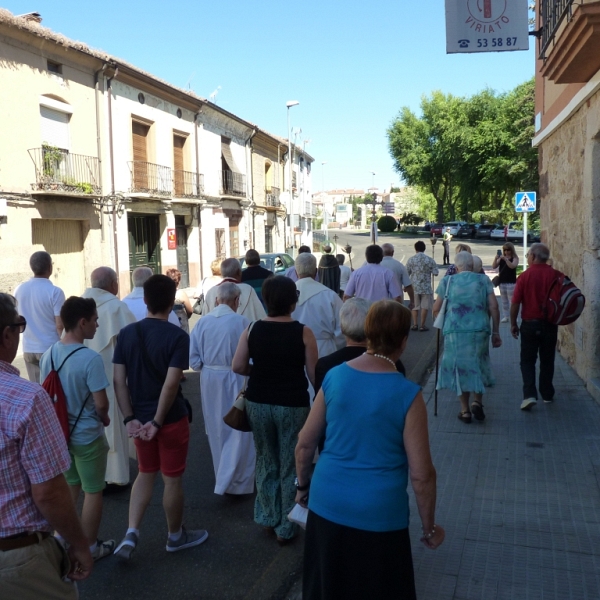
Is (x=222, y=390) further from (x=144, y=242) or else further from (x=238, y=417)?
(x=144, y=242)

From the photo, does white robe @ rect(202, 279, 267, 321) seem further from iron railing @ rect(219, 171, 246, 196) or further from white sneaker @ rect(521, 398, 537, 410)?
iron railing @ rect(219, 171, 246, 196)

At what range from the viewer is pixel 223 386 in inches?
193

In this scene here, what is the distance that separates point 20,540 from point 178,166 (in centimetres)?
2461

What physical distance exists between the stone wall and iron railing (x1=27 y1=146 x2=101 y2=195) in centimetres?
1242

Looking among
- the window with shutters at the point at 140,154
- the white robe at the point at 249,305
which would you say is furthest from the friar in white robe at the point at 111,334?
the window with shutters at the point at 140,154

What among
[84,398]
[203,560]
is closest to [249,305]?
[84,398]

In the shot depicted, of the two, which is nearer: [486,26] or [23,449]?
[23,449]

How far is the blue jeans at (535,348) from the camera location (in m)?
6.76

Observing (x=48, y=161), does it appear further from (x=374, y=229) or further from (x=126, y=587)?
(x=126, y=587)

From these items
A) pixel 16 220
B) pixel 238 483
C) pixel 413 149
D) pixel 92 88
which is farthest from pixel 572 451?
pixel 413 149

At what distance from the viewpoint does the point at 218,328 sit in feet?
15.9

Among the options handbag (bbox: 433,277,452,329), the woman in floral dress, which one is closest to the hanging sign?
the woman in floral dress

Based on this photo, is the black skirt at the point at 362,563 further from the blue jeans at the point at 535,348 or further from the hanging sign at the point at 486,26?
the hanging sign at the point at 486,26

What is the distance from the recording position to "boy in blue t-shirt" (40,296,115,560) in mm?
3756
